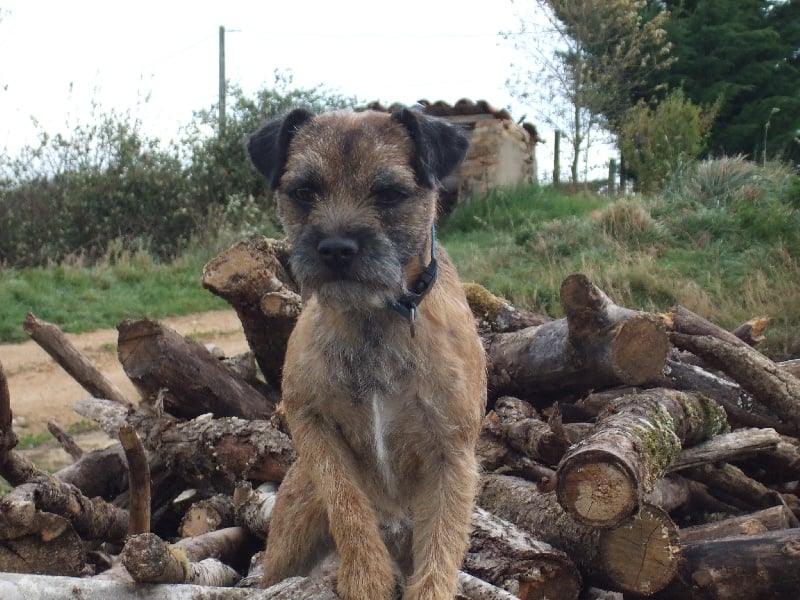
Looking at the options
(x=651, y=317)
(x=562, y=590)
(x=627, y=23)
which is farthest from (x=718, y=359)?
(x=627, y=23)

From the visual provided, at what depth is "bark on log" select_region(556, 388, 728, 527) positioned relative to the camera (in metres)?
3.49

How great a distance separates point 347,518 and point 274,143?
5.82 feet

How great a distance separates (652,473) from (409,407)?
4.24 feet

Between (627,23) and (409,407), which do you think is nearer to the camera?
(409,407)

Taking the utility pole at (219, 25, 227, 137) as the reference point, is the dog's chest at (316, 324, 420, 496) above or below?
below

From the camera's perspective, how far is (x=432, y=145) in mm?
3607

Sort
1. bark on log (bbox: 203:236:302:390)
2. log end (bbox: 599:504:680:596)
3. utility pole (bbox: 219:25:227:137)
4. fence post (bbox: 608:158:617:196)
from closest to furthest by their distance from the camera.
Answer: log end (bbox: 599:504:680:596) < bark on log (bbox: 203:236:302:390) < utility pole (bbox: 219:25:227:137) < fence post (bbox: 608:158:617:196)

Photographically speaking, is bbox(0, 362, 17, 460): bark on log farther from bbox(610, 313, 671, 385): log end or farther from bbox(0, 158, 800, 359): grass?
bbox(0, 158, 800, 359): grass

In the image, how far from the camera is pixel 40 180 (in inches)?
734

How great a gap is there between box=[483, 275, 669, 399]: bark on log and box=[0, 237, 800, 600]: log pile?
0.01m

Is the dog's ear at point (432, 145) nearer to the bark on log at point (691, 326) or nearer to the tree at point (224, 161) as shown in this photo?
the bark on log at point (691, 326)

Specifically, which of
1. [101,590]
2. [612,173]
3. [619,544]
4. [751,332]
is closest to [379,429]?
[101,590]

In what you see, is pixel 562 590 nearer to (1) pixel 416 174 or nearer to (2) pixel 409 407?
(2) pixel 409 407

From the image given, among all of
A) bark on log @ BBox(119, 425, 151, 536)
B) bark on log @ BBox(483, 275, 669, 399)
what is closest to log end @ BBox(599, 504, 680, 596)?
bark on log @ BBox(483, 275, 669, 399)
